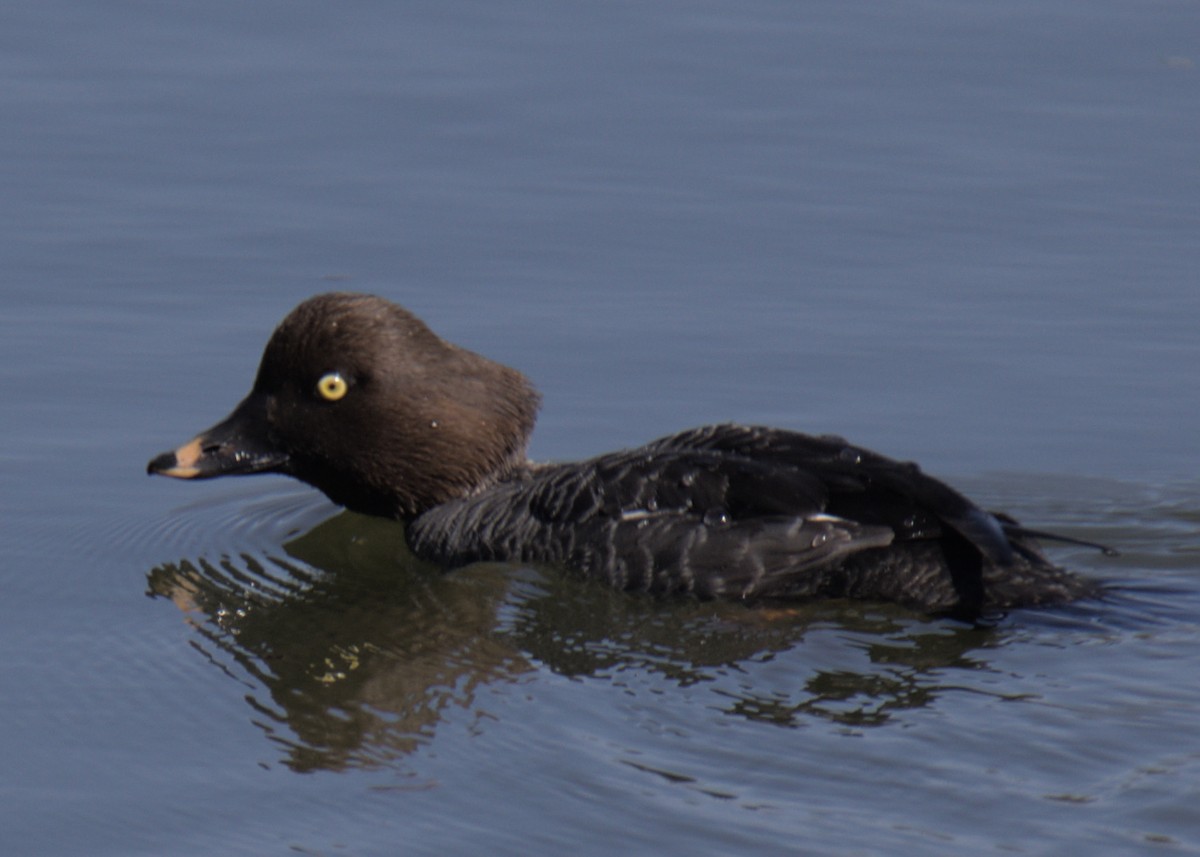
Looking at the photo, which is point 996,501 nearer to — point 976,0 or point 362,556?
point 362,556

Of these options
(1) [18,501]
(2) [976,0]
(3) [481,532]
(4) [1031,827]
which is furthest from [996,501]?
(2) [976,0]

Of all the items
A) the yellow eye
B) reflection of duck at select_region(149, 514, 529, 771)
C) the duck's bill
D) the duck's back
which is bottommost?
reflection of duck at select_region(149, 514, 529, 771)

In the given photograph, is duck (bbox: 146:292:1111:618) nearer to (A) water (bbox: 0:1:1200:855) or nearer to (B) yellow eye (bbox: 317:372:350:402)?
(B) yellow eye (bbox: 317:372:350:402)

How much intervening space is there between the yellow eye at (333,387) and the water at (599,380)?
2.42 ft

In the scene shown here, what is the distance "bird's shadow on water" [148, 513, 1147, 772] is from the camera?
7422 millimetres

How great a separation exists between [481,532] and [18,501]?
2213 millimetres


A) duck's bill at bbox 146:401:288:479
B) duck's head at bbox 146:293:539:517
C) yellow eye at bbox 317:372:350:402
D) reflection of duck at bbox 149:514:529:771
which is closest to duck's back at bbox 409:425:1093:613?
reflection of duck at bbox 149:514:529:771

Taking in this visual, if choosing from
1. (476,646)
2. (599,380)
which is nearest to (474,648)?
(476,646)

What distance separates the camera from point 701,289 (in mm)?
11625

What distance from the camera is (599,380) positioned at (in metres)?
10.8

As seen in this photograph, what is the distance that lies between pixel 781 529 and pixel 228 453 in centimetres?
261

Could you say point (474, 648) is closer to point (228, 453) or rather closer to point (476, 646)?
point (476, 646)

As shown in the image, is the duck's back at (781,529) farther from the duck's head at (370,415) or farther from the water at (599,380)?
the duck's head at (370,415)

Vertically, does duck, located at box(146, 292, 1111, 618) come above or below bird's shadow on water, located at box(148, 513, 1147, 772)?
above
